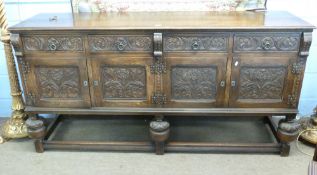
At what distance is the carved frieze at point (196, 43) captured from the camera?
1843mm

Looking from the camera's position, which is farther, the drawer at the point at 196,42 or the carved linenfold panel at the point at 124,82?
the carved linenfold panel at the point at 124,82

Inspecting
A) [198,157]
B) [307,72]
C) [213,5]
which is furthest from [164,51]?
[307,72]

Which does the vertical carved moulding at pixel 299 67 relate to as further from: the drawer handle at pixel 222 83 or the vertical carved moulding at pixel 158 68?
the vertical carved moulding at pixel 158 68

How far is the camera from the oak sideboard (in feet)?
6.03

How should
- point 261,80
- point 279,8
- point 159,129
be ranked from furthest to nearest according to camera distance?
point 279,8 < point 159,129 < point 261,80

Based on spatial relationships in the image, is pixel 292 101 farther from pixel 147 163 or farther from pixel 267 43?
pixel 147 163

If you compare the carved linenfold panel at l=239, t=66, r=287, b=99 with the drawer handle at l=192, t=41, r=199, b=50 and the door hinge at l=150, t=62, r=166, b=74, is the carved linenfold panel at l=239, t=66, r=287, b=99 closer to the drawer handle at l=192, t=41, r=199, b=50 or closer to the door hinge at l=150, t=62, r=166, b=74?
the drawer handle at l=192, t=41, r=199, b=50

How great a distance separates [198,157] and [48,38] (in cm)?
129

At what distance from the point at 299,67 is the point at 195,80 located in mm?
640

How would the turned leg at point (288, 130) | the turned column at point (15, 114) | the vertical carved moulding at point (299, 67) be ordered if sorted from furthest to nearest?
1. the turned column at point (15, 114)
2. the turned leg at point (288, 130)
3. the vertical carved moulding at point (299, 67)

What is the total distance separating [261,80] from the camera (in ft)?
6.37

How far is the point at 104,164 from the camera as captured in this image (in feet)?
7.00

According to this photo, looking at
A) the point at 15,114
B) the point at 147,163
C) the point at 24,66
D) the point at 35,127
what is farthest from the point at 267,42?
the point at 15,114

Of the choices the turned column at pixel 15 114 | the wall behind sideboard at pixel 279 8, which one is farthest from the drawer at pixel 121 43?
the turned column at pixel 15 114
